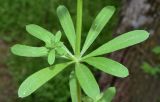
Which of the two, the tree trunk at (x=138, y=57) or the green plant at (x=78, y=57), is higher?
the green plant at (x=78, y=57)

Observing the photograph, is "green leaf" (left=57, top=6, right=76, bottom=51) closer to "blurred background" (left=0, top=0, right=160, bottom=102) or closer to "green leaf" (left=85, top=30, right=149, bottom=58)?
"green leaf" (left=85, top=30, right=149, bottom=58)

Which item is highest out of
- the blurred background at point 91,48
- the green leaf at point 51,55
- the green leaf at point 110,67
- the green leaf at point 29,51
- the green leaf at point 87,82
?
the green leaf at point 51,55

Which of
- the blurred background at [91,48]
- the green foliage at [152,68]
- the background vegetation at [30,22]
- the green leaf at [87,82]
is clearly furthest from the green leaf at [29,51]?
the background vegetation at [30,22]

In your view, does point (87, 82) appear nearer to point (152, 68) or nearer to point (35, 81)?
point (35, 81)

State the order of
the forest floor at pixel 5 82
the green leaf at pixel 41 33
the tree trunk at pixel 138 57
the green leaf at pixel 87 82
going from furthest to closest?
the forest floor at pixel 5 82 < the tree trunk at pixel 138 57 < the green leaf at pixel 41 33 < the green leaf at pixel 87 82

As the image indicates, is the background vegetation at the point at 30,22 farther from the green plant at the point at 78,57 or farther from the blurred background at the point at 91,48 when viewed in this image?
the green plant at the point at 78,57

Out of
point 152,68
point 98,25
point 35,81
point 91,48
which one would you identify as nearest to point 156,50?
point 152,68

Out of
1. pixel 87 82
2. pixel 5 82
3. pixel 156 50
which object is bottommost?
pixel 5 82
